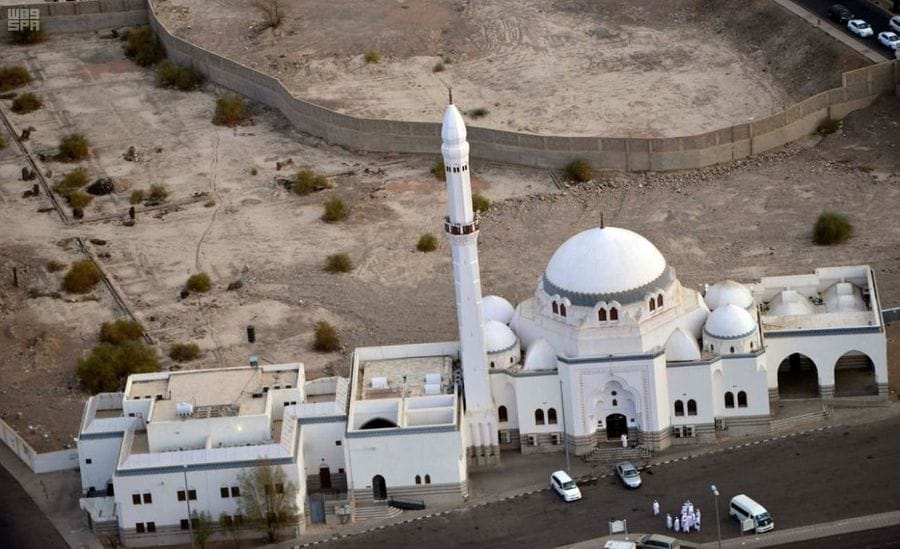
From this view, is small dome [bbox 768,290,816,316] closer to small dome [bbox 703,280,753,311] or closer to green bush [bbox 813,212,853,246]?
small dome [bbox 703,280,753,311]

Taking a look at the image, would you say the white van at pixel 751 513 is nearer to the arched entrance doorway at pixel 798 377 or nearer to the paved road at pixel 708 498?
the paved road at pixel 708 498

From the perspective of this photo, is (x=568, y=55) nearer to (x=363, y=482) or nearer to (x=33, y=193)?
(x=33, y=193)

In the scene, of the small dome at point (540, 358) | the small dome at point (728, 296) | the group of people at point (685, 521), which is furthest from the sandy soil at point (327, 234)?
the group of people at point (685, 521)

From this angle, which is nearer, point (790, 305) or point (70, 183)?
point (790, 305)

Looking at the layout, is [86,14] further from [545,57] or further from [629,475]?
[629,475]

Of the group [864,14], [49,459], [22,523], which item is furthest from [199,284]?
[864,14]

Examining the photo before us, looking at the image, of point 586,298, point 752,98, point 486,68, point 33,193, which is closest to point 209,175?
point 33,193
